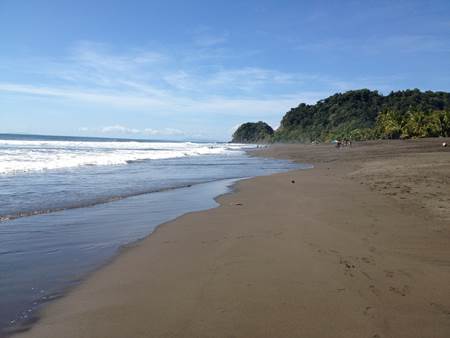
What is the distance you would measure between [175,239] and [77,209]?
398 cm

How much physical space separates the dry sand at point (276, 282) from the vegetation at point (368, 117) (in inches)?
2523

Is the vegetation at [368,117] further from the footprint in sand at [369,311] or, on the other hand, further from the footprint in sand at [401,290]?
the footprint in sand at [369,311]

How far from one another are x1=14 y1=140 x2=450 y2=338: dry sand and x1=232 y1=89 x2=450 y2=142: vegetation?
6409 cm

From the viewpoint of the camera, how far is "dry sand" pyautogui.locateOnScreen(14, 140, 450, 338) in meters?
Answer: 3.36

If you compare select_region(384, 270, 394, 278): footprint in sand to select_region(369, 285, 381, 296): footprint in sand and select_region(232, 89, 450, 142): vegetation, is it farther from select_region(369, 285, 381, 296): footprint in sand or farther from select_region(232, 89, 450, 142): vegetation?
select_region(232, 89, 450, 142): vegetation

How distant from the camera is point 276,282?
437 centimetres

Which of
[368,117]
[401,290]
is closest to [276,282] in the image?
[401,290]

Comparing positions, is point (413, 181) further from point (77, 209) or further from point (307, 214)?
point (77, 209)

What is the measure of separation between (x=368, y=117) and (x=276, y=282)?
117 meters

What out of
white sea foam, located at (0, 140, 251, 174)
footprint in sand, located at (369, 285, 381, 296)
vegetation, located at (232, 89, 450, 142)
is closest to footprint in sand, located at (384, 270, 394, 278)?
footprint in sand, located at (369, 285, 381, 296)

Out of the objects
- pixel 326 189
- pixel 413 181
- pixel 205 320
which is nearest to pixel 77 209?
pixel 205 320

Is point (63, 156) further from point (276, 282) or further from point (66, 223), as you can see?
point (276, 282)

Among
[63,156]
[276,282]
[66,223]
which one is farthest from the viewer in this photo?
[63,156]

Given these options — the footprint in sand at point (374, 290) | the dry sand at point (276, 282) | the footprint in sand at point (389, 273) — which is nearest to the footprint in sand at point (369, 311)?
the dry sand at point (276, 282)
